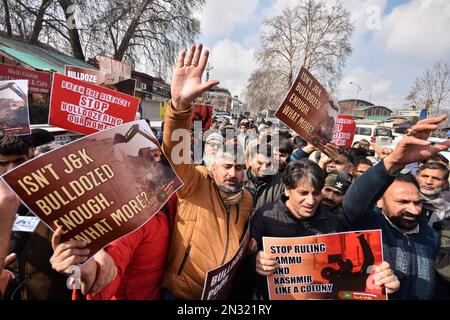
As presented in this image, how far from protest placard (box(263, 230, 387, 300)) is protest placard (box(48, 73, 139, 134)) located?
7.23 ft

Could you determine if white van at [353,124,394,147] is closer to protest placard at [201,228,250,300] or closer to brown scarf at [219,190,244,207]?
brown scarf at [219,190,244,207]

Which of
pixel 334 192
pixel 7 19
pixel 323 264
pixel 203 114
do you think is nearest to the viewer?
pixel 323 264

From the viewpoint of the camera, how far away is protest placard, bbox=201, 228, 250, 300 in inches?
57.7

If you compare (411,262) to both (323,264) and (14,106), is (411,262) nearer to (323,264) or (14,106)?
(323,264)

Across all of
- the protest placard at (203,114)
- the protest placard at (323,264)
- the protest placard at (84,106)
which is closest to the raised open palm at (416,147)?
the protest placard at (323,264)

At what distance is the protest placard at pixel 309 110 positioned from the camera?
263 cm

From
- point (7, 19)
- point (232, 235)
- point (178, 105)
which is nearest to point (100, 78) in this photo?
point (178, 105)

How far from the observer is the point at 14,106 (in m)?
3.16

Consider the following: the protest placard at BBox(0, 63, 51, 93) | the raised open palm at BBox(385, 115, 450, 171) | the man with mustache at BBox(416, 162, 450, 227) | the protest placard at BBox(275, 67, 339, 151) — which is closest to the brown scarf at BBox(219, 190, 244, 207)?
the raised open palm at BBox(385, 115, 450, 171)

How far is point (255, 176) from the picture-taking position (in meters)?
2.97

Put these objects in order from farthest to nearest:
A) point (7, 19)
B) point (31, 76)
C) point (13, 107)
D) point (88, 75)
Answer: point (7, 19) → point (31, 76) → point (88, 75) → point (13, 107)

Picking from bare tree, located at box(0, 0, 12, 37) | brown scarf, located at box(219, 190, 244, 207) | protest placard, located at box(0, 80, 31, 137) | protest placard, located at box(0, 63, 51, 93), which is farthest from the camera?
bare tree, located at box(0, 0, 12, 37)

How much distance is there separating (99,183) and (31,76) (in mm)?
5148
